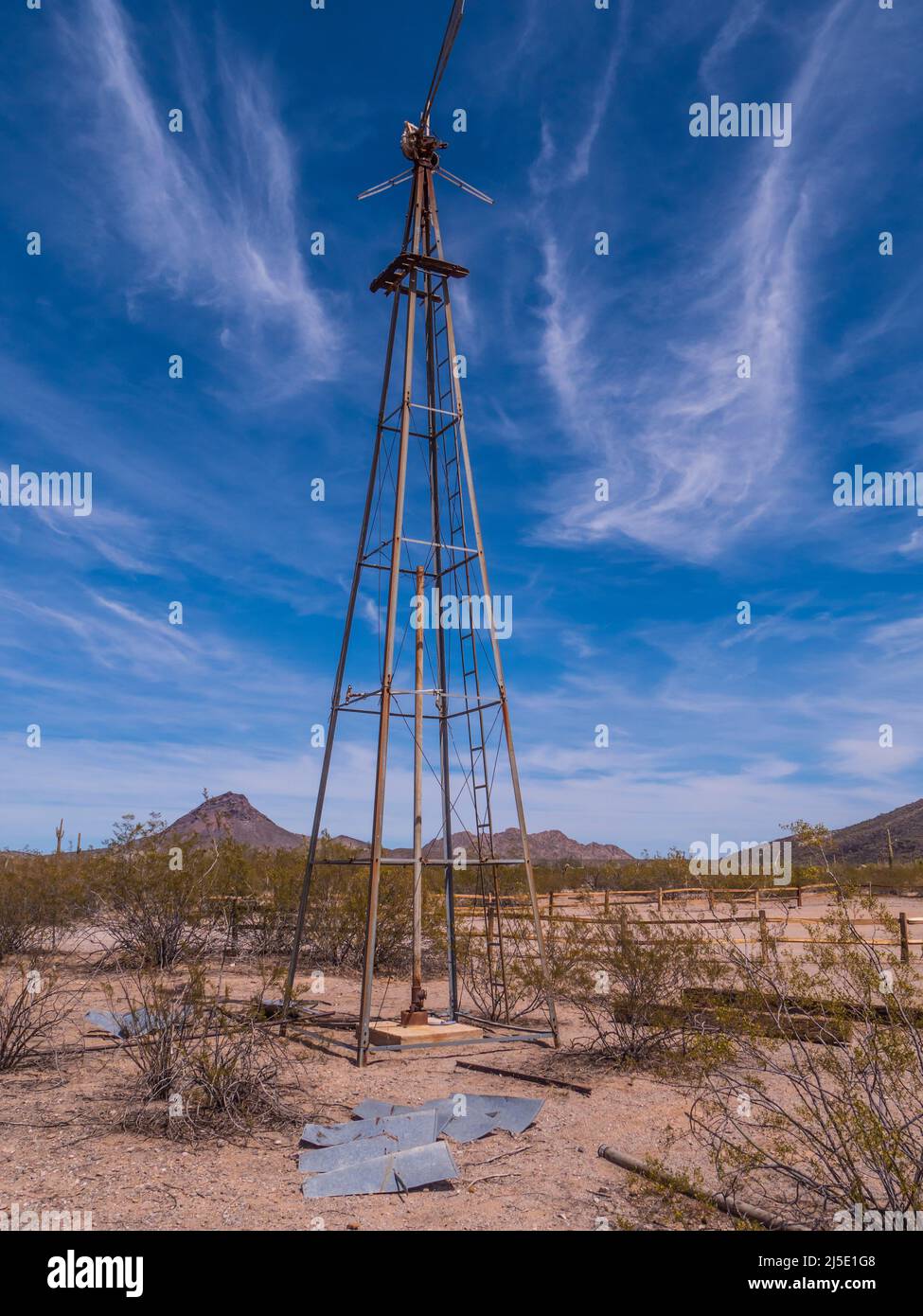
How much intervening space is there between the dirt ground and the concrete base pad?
54 cm

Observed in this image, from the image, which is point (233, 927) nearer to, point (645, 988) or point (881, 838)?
point (645, 988)

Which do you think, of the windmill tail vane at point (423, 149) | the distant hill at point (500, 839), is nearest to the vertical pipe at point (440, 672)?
the windmill tail vane at point (423, 149)

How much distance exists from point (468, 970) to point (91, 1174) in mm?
7676

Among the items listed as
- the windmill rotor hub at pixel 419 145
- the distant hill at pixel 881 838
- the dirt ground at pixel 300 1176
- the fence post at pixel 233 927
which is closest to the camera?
the dirt ground at pixel 300 1176

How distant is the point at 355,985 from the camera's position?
1705cm

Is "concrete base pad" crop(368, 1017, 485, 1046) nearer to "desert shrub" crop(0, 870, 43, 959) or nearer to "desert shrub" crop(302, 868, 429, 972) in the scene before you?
"desert shrub" crop(302, 868, 429, 972)

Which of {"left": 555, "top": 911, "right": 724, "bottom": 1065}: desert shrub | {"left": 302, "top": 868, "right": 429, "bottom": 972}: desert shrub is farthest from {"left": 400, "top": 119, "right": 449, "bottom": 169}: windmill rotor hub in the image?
{"left": 302, "top": 868, "right": 429, "bottom": 972}: desert shrub

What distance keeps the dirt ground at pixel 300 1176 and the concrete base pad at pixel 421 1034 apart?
0.54 metres

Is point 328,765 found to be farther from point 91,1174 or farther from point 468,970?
point 91,1174

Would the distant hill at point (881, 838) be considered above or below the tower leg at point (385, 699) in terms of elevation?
below

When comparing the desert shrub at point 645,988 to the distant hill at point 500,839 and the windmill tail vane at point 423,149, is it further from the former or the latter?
the distant hill at point 500,839

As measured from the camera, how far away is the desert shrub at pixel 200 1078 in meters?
7.42

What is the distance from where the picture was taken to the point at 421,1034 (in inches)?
429
